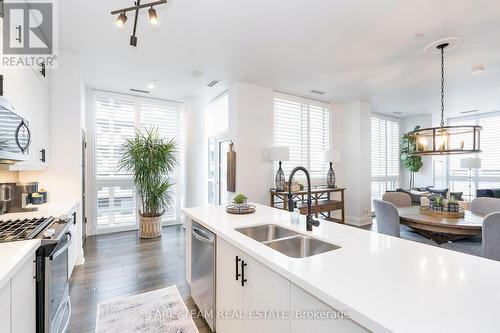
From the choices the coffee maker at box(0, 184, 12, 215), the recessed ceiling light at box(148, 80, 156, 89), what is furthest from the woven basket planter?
the recessed ceiling light at box(148, 80, 156, 89)

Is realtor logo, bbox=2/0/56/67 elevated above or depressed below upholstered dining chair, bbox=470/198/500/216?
above

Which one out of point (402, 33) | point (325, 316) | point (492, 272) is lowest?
point (325, 316)

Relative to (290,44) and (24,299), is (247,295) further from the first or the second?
(290,44)

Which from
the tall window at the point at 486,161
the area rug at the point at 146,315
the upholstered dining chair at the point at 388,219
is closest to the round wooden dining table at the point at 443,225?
the upholstered dining chair at the point at 388,219

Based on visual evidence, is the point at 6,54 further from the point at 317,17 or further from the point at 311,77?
the point at 311,77

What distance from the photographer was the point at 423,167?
7625mm

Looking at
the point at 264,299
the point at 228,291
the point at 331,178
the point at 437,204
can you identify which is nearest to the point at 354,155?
the point at 331,178

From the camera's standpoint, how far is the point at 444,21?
102 inches

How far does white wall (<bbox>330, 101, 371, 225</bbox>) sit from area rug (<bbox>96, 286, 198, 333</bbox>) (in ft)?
15.5

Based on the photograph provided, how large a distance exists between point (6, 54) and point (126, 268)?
2634 mm

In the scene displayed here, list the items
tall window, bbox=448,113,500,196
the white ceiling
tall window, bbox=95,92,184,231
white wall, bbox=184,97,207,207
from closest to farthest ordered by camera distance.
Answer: the white ceiling, tall window, bbox=95,92,184,231, white wall, bbox=184,97,207,207, tall window, bbox=448,113,500,196

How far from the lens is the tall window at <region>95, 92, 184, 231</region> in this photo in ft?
15.7

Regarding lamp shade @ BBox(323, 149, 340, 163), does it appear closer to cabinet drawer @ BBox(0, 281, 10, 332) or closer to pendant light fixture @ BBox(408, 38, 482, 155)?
pendant light fixture @ BBox(408, 38, 482, 155)

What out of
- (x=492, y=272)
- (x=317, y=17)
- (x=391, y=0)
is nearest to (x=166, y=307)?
(x=492, y=272)
